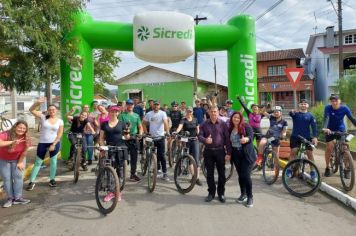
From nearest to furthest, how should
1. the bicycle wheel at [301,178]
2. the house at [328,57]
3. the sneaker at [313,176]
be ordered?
the bicycle wheel at [301,178]
the sneaker at [313,176]
the house at [328,57]

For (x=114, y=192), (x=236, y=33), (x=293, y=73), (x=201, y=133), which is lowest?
(x=114, y=192)

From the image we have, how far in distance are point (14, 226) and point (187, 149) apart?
399 centimetres

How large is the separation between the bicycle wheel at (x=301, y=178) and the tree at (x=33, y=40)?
18.1ft

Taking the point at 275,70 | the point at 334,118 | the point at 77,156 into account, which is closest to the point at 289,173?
the point at 334,118

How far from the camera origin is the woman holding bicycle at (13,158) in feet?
19.8

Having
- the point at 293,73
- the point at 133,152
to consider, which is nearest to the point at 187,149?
the point at 133,152

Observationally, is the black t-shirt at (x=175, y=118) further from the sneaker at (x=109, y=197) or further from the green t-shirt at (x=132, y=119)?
the sneaker at (x=109, y=197)

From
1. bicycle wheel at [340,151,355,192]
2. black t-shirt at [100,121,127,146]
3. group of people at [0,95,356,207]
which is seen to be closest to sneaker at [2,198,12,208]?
group of people at [0,95,356,207]

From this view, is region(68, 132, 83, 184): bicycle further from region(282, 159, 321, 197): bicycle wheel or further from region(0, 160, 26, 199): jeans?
region(282, 159, 321, 197): bicycle wheel

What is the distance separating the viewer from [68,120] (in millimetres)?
9797

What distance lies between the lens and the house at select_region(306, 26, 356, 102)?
116 ft

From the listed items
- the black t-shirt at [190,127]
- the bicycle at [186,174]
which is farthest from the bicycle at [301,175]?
the black t-shirt at [190,127]

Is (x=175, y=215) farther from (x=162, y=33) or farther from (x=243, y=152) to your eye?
(x=162, y=33)

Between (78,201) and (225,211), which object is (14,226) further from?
(225,211)
